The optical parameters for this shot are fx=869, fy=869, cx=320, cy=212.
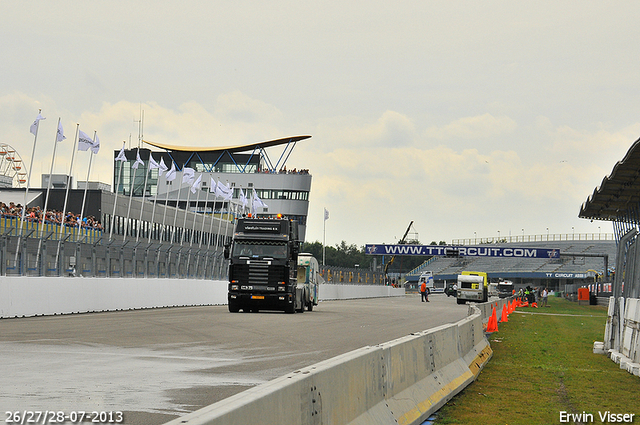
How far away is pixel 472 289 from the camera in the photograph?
217 ft

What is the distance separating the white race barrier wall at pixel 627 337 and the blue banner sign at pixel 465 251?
95786mm

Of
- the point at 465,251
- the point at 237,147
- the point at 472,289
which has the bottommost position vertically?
the point at 472,289

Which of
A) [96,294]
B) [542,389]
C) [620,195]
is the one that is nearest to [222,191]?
[96,294]

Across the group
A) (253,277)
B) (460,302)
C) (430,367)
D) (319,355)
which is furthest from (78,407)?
(460,302)

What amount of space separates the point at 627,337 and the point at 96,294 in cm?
1937

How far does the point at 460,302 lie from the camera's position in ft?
213

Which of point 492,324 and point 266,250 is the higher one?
point 266,250

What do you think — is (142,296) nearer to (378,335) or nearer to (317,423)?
(378,335)

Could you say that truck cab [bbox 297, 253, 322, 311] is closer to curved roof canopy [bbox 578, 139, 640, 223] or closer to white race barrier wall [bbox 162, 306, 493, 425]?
curved roof canopy [bbox 578, 139, 640, 223]

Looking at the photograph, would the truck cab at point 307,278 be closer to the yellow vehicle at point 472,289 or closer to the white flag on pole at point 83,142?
the white flag on pole at point 83,142

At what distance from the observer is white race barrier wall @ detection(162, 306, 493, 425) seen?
4727 millimetres

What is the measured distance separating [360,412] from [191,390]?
3609 mm

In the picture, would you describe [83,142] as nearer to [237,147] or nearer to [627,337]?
[627,337]

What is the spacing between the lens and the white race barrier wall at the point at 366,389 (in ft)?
15.5
